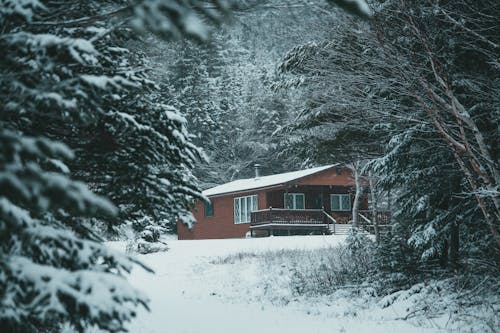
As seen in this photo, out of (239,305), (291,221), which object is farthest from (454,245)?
(291,221)

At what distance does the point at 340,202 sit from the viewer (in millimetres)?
35094

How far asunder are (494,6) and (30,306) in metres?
7.88

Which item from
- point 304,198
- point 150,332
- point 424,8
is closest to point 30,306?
point 150,332

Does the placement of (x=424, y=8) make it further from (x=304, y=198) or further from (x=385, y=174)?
(x=304, y=198)

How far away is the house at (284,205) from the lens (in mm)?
31688

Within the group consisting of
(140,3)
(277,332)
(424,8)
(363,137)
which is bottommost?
(277,332)

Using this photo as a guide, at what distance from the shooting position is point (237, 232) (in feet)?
117

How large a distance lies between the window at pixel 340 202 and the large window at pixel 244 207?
198 inches

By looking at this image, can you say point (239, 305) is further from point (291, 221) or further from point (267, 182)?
point (267, 182)

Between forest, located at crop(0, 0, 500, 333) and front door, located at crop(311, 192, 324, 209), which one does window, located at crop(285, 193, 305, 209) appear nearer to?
front door, located at crop(311, 192, 324, 209)

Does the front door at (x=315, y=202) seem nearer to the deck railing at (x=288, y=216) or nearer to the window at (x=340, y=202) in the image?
the window at (x=340, y=202)

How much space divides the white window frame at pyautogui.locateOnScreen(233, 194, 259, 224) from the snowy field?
12.9 m

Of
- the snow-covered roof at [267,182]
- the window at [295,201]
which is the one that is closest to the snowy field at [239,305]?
the snow-covered roof at [267,182]

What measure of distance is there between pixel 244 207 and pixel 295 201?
11.4 ft
